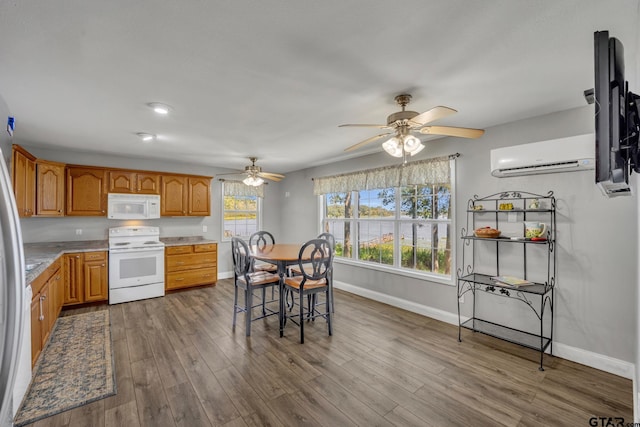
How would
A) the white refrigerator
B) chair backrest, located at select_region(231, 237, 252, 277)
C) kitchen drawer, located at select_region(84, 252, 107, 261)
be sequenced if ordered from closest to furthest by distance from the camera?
the white refrigerator → chair backrest, located at select_region(231, 237, 252, 277) → kitchen drawer, located at select_region(84, 252, 107, 261)

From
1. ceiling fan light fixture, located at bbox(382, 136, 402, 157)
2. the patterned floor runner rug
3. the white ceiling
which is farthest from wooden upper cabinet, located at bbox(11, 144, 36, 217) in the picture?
ceiling fan light fixture, located at bbox(382, 136, 402, 157)

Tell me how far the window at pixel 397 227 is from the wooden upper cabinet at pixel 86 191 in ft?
12.6

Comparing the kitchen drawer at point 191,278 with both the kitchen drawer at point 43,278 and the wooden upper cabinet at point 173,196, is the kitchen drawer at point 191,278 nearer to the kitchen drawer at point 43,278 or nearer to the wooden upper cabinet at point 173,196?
the wooden upper cabinet at point 173,196

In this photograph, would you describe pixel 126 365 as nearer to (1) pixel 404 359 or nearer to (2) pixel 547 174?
(1) pixel 404 359

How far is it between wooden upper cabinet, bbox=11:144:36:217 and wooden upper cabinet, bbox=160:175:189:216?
1.61m

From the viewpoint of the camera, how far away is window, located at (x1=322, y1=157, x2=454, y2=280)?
12.3 ft

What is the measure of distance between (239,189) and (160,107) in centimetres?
352

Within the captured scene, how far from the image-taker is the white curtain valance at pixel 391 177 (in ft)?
11.8

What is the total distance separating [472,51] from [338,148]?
2.60 meters

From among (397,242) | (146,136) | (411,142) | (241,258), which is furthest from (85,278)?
(411,142)

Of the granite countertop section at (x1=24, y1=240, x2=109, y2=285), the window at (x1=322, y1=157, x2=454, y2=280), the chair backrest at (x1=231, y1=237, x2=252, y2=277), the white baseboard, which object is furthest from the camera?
the window at (x1=322, y1=157, x2=454, y2=280)

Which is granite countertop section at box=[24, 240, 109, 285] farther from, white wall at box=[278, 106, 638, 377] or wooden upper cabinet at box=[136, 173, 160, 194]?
white wall at box=[278, 106, 638, 377]

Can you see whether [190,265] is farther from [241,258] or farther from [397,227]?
[397,227]

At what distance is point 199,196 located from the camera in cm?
537
